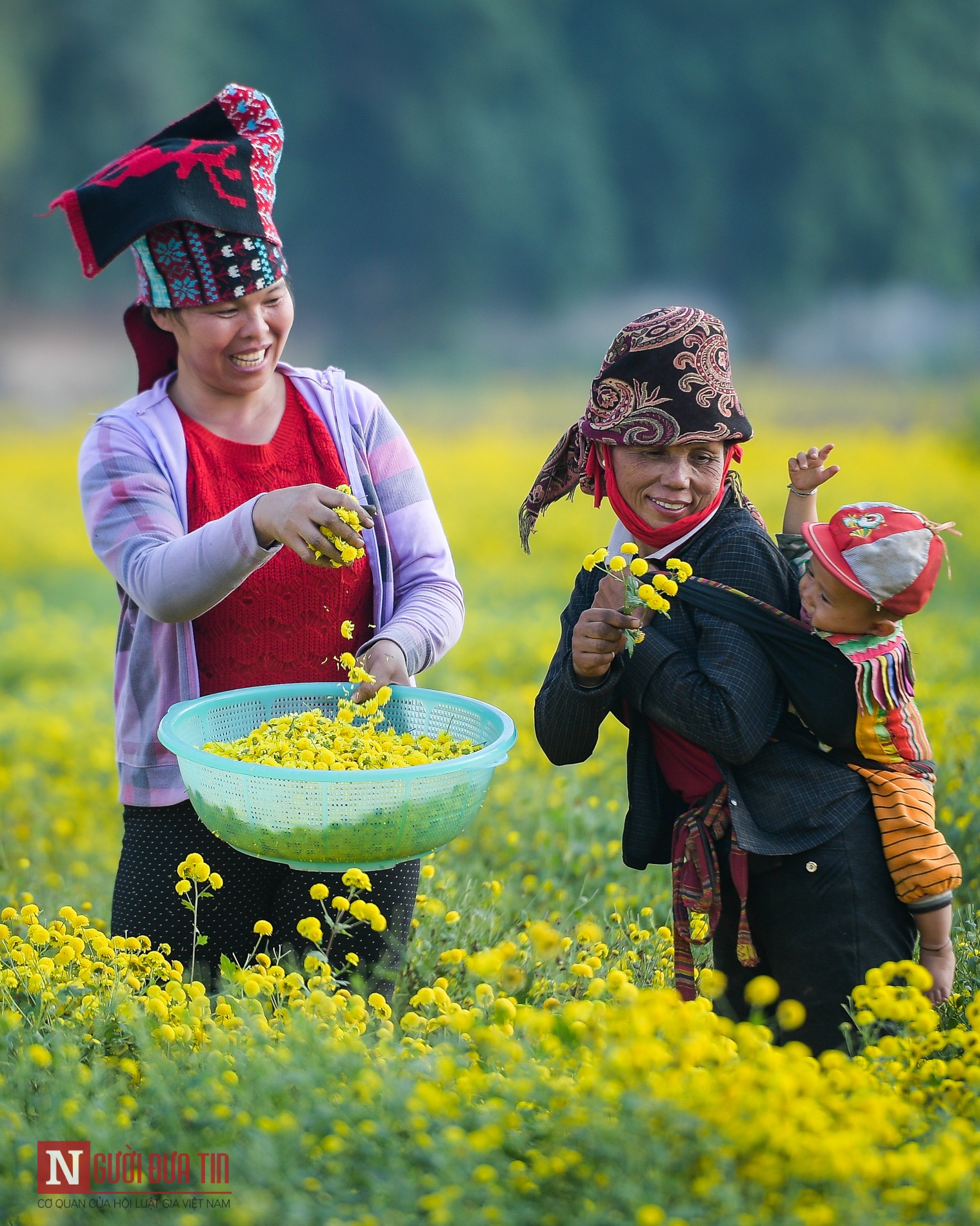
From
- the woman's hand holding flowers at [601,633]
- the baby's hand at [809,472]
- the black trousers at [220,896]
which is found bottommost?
the black trousers at [220,896]

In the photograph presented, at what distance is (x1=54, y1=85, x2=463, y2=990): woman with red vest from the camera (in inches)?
106

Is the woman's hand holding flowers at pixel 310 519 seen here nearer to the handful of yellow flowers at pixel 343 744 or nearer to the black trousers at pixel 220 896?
the handful of yellow flowers at pixel 343 744

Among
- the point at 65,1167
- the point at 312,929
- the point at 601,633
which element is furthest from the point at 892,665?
the point at 65,1167

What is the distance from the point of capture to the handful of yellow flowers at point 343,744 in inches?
93.0

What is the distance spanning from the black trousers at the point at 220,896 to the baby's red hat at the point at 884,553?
118cm

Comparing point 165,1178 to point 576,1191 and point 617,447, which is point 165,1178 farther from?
point 617,447

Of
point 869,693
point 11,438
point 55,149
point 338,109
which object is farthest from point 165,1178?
point 338,109

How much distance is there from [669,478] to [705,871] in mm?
736

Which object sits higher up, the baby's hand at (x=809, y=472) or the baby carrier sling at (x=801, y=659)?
the baby's hand at (x=809, y=472)

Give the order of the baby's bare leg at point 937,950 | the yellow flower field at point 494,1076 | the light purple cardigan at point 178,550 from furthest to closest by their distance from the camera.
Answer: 1. the light purple cardigan at point 178,550
2. the baby's bare leg at point 937,950
3. the yellow flower field at point 494,1076

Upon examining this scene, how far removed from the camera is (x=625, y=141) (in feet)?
123

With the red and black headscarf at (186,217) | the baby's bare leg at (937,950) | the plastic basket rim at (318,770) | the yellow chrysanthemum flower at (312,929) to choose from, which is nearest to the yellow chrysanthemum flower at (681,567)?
the plastic basket rim at (318,770)

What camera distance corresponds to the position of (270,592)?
2.81 metres

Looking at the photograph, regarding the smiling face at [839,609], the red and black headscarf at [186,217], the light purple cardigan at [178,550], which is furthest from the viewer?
the red and black headscarf at [186,217]
